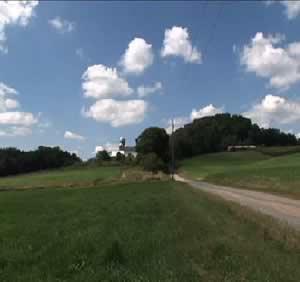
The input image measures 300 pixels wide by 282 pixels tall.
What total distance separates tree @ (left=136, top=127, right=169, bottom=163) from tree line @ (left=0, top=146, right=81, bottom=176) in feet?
162

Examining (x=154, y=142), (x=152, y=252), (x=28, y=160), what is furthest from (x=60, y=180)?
(x=28, y=160)

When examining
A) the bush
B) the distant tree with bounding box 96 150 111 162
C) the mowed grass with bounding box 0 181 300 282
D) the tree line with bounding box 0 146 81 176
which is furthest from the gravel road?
the distant tree with bounding box 96 150 111 162

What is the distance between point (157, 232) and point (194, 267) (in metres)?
5.30

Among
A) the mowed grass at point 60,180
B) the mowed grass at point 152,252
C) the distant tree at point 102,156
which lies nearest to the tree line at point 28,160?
the distant tree at point 102,156

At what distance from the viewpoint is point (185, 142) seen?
173750mm

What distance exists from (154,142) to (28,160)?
5788 centimetres

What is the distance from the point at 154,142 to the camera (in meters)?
142

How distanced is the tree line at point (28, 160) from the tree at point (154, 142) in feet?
162

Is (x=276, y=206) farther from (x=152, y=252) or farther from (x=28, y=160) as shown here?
(x=28, y=160)

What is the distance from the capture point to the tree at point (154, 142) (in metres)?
141

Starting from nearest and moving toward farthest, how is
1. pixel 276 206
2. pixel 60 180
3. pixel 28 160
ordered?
pixel 276 206, pixel 60 180, pixel 28 160

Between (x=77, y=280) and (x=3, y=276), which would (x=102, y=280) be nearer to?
(x=77, y=280)

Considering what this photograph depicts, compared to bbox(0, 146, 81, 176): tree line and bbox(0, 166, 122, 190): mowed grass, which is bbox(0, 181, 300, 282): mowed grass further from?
bbox(0, 146, 81, 176): tree line

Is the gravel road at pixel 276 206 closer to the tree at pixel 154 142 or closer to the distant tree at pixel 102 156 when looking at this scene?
the tree at pixel 154 142
